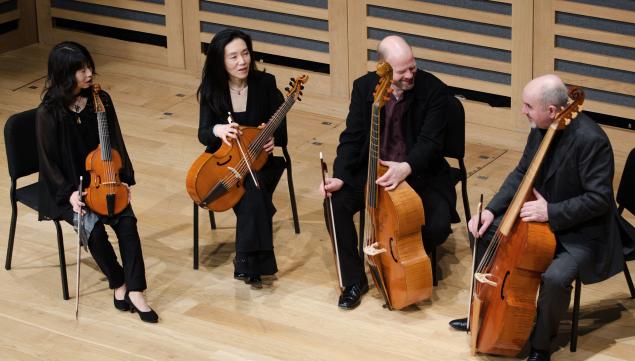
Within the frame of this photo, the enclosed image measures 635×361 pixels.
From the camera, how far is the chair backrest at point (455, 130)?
4645 millimetres

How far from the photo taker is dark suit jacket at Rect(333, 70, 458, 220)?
455 centimetres

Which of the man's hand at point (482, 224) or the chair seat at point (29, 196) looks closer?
the man's hand at point (482, 224)

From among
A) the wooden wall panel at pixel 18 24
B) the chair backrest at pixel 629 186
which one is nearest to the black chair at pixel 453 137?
the chair backrest at pixel 629 186

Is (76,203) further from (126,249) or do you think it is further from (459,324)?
(459,324)

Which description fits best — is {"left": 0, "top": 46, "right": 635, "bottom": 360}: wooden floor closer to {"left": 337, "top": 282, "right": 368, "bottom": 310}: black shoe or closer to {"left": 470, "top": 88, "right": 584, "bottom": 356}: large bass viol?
{"left": 337, "top": 282, "right": 368, "bottom": 310}: black shoe

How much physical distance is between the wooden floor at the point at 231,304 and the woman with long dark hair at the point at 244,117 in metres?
0.14

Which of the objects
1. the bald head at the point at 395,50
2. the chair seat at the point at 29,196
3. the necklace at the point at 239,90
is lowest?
the chair seat at the point at 29,196

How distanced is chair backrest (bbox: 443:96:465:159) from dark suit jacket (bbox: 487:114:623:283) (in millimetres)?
529

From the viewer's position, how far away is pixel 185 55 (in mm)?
7066

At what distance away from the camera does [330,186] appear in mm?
4594

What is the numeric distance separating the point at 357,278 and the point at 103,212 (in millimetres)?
997

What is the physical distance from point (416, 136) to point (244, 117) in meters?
0.71

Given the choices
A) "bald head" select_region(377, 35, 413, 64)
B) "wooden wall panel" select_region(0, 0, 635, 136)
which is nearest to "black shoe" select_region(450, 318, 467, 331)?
"bald head" select_region(377, 35, 413, 64)

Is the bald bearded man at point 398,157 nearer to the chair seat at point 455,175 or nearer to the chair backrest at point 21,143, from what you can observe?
the chair seat at point 455,175
